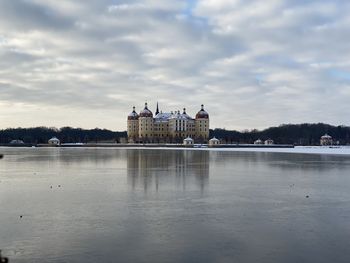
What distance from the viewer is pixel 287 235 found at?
27.9 feet

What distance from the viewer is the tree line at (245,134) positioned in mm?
124750

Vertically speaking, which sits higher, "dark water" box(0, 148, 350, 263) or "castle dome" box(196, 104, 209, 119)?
"castle dome" box(196, 104, 209, 119)

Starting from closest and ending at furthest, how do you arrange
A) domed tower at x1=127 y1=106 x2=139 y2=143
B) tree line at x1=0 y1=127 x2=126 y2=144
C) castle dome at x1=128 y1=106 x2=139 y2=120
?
tree line at x1=0 y1=127 x2=126 y2=144
domed tower at x1=127 y1=106 x2=139 y2=143
castle dome at x1=128 y1=106 x2=139 y2=120

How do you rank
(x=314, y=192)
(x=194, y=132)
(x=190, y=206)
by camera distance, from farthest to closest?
(x=194, y=132) < (x=314, y=192) < (x=190, y=206)

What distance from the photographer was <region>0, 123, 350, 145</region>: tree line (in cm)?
12475

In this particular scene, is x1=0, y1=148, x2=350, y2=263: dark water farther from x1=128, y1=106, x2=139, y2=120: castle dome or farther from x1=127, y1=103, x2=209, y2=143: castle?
x1=128, y1=106, x2=139, y2=120: castle dome

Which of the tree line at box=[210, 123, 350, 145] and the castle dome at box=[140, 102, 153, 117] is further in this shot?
the castle dome at box=[140, 102, 153, 117]

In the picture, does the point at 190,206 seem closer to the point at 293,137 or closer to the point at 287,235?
the point at 287,235

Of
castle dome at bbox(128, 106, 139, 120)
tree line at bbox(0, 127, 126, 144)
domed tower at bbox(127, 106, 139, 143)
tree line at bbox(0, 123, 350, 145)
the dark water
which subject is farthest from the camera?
castle dome at bbox(128, 106, 139, 120)

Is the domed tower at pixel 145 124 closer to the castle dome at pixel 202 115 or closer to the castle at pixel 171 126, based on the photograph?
the castle at pixel 171 126

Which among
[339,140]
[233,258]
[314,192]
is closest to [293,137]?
[339,140]

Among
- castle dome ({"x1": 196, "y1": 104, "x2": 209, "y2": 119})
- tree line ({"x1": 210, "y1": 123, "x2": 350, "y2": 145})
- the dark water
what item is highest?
castle dome ({"x1": 196, "y1": 104, "x2": 209, "y2": 119})

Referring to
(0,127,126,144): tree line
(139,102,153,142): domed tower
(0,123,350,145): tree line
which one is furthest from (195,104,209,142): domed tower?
(0,127,126,144): tree line

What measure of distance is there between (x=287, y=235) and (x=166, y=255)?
8.53ft
